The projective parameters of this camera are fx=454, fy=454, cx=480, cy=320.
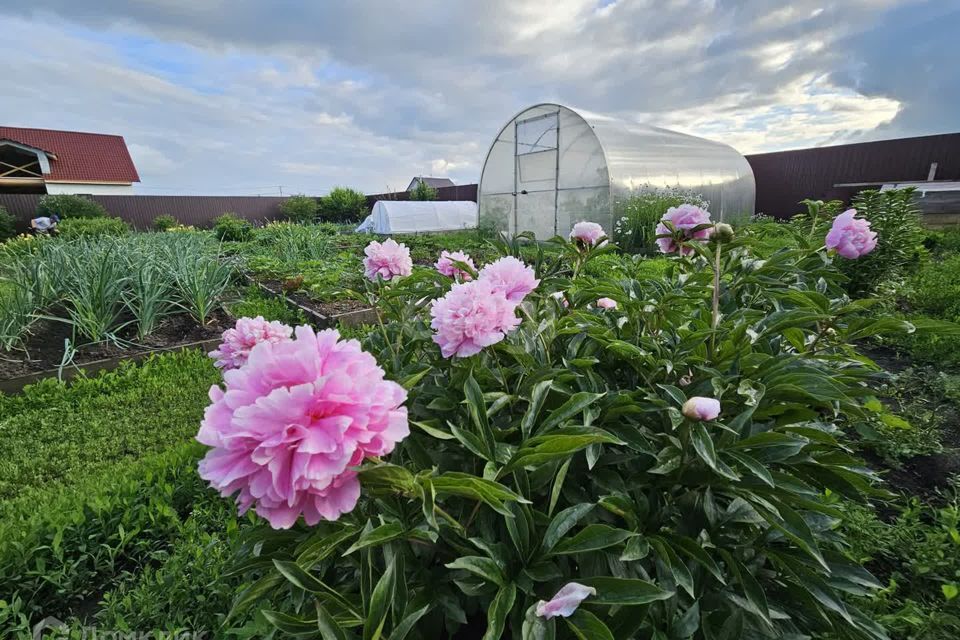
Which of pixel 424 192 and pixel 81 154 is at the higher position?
pixel 81 154

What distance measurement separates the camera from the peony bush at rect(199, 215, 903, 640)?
20.4 inches

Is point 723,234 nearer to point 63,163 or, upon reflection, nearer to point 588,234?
point 588,234

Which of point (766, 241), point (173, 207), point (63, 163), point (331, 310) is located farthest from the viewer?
point (63, 163)

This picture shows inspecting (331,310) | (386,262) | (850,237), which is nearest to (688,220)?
(850,237)

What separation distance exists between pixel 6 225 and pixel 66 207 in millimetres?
1320

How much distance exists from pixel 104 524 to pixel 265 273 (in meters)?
4.61

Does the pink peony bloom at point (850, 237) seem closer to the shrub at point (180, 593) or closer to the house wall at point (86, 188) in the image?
the shrub at point (180, 593)

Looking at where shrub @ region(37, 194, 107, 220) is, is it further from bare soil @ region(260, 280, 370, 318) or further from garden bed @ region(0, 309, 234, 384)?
garden bed @ region(0, 309, 234, 384)

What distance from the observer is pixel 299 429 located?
0.49m

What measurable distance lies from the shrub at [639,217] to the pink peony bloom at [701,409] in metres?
6.34

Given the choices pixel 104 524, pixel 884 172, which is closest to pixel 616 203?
pixel 104 524

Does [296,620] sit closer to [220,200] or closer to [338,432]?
[338,432]

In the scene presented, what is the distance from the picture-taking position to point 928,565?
1081mm

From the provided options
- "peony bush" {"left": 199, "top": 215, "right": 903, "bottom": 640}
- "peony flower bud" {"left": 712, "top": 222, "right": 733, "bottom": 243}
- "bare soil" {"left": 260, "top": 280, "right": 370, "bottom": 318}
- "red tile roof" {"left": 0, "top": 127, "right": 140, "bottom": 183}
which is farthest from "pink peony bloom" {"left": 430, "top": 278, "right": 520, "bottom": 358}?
"red tile roof" {"left": 0, "top": 127, "right": 140, "bottom": 183}
